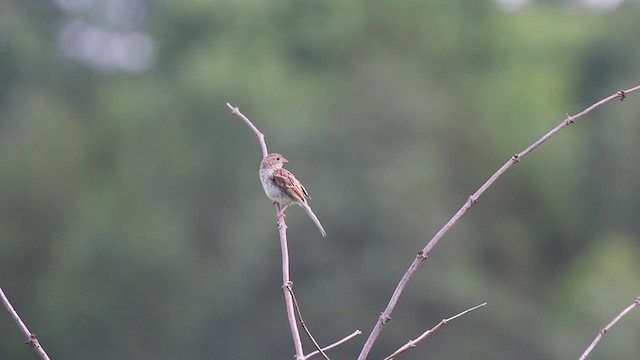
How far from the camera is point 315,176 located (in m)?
34.8

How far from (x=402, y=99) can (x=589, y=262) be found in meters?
11.4

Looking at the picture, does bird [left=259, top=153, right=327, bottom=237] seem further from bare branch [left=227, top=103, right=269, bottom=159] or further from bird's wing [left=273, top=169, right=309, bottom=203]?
bare branch [left=227, top=103, right=269, bottom=159]

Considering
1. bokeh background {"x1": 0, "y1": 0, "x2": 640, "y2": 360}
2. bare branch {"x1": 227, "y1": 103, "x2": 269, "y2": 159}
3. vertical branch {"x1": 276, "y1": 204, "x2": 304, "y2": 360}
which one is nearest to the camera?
Answer: vertical branch {"x1": 276, "y1": 204, "x2": 304, "y2": 360}

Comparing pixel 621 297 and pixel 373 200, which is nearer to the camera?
pixel 373 200

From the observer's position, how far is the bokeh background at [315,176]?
108ft

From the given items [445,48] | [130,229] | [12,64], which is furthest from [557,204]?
[12,64]

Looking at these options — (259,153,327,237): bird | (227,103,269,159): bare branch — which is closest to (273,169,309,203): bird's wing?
(259,153,327,237): bird

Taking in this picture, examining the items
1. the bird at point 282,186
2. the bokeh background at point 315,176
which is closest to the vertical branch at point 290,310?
the bird at point 282,186

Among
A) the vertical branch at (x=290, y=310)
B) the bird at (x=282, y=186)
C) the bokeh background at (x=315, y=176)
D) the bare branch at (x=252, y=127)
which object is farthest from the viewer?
the bokeh background at (x=315, y=176)

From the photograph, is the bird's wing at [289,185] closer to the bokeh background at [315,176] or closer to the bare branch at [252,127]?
the bare branch at [252,127]

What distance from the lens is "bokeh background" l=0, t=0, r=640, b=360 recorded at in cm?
3306

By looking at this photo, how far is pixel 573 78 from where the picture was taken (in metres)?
61.3

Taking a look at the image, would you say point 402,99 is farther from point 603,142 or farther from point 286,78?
point 286,78

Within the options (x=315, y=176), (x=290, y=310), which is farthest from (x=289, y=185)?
(x=315, y=176)
